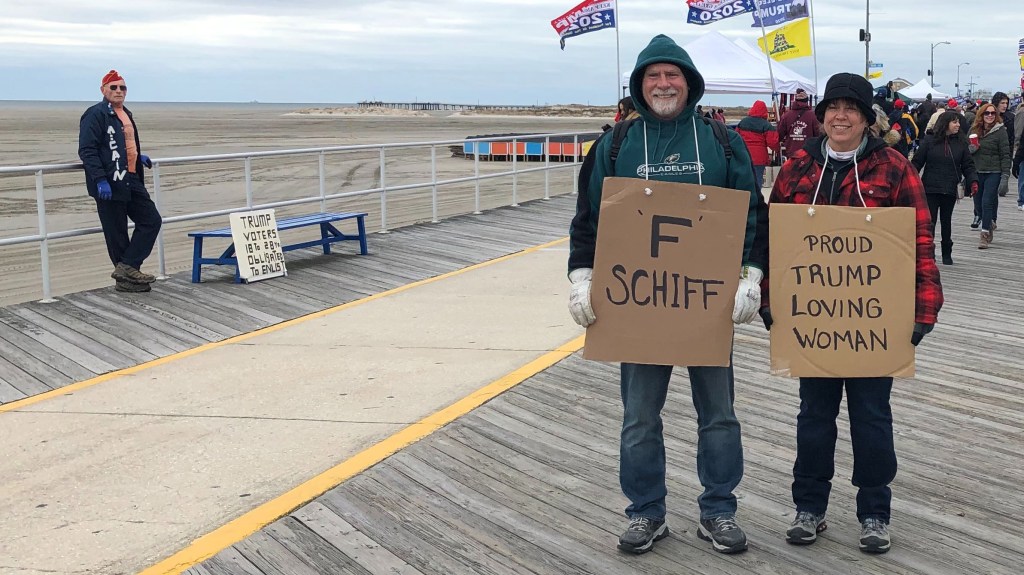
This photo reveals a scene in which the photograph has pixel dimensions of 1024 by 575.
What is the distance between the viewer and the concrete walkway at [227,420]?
4.15m

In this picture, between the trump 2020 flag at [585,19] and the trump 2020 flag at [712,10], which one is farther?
the trump 2020 flag at [712,10]

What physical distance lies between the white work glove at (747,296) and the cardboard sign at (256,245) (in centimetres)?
657

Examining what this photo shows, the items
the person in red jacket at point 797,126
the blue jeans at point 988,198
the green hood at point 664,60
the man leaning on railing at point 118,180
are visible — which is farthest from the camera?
the person in red jacket at point 797,126

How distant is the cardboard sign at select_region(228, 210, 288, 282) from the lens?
956 cm

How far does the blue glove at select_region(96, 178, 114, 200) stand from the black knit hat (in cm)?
631

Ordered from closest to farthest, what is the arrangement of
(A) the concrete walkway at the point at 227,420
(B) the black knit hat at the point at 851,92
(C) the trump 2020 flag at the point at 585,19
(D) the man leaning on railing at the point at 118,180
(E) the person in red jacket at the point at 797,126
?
(B) the black knit hat at the point at 851,92 < (A) the concrete walkway at the point at 227,420 < (D) the man leaning on railing at the point at 118,180 < (E) the person in red jacket at the point at 797,126 < (C) the trump 2020 flag at the point at 585,19

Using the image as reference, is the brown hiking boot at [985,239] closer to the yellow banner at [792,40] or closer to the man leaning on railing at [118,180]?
the man leaning on railing at [118,180]

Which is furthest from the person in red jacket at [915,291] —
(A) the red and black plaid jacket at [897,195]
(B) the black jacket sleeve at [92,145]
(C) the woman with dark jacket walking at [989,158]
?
(C) the woman with dark jacket walking at [989,158]

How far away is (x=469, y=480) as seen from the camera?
4.55m

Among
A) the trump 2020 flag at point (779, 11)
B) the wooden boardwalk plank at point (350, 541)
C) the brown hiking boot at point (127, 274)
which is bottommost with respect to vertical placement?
the wooden boardwalk plank at point (350, 541)

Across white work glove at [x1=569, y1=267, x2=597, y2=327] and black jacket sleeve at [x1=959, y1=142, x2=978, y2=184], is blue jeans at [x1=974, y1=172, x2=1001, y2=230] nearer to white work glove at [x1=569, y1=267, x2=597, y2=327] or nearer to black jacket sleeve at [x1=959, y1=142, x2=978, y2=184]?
black jacket sleeve at [x1=959, y1=142, x2=978, y2=184]

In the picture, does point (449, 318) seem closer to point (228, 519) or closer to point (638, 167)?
point (228, 519)

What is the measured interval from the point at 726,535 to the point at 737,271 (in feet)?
3.01

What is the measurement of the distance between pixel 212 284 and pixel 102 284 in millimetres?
2742
